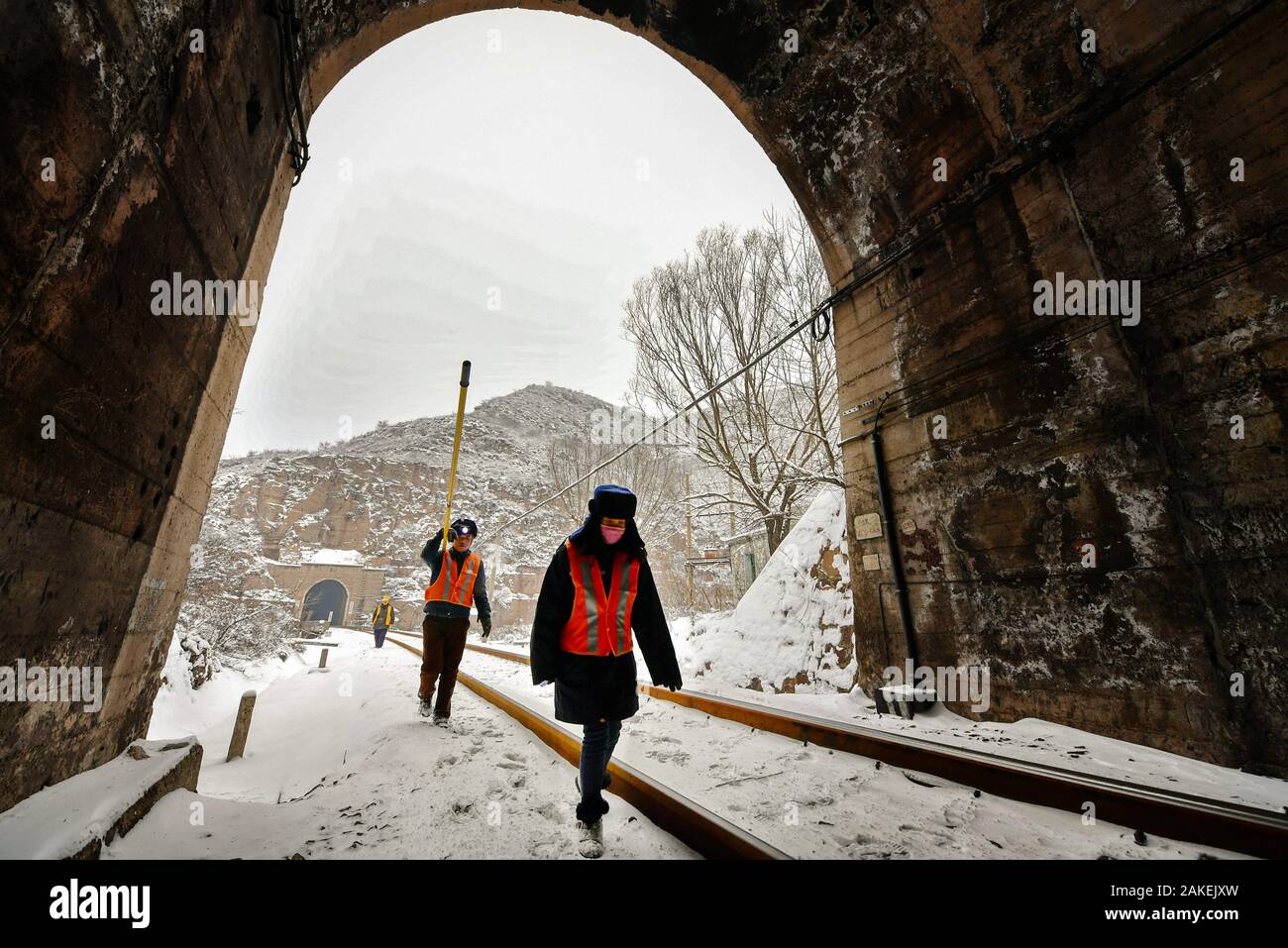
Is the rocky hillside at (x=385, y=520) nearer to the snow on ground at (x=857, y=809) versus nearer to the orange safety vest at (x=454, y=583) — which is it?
the orange safety vest at (x=454, y=583)

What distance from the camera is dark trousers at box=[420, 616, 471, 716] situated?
199 inches

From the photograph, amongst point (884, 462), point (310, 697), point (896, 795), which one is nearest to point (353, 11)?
point (884, 462)

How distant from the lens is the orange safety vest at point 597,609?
261 cm

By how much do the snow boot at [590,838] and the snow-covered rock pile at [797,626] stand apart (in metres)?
4.82

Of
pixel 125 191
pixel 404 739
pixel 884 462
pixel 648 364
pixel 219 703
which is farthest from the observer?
pixel 648 364


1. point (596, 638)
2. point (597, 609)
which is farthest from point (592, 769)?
point (597, 609)

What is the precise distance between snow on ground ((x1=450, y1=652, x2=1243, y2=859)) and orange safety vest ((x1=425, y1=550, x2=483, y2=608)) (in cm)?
232

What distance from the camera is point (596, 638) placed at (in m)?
2.60

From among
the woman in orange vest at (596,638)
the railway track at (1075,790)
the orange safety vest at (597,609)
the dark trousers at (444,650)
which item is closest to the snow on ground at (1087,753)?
the railway track at (1075,790)

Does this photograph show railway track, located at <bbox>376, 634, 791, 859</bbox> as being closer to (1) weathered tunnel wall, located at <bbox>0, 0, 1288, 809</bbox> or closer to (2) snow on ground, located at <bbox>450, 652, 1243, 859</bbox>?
(2) snow on ground, located at <bbox>450, 652, 1243, 859</bbox>

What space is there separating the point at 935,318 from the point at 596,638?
194 inches

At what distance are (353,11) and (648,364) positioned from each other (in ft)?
35.6

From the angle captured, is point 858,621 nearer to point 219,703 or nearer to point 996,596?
point 996,596
